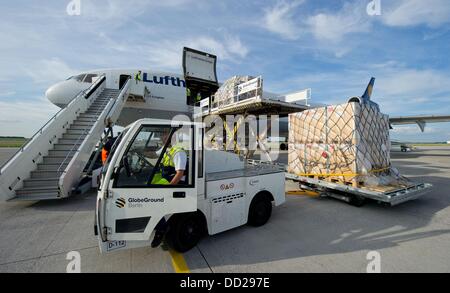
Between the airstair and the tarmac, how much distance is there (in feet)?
1.83

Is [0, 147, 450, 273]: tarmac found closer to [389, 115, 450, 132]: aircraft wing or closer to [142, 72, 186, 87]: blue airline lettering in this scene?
[142, 72, 186, 87]: blue airline lettering

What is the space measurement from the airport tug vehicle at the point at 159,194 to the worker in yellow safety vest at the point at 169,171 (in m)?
0.04

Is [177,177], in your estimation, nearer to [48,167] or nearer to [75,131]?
[48,167]

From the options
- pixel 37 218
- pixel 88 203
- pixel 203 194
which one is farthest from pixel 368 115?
pixel 37 218

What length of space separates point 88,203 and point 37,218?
48.3 inches

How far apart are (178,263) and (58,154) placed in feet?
21.1

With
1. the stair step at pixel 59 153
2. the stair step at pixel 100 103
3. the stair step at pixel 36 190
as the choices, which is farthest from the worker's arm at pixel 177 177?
the stair step at pixel 100 103

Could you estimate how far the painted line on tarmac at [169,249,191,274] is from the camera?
2.87 m

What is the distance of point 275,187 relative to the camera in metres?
4.65

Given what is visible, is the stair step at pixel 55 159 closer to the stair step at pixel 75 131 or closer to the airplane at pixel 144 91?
the stair step at pixel 75 131

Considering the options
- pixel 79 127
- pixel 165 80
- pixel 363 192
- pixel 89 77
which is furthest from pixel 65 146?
pixel 363 192

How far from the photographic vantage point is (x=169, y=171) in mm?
3125

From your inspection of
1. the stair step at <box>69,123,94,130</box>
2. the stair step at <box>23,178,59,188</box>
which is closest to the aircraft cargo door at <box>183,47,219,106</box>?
the stair step at <box>69,123,94,130</box>
